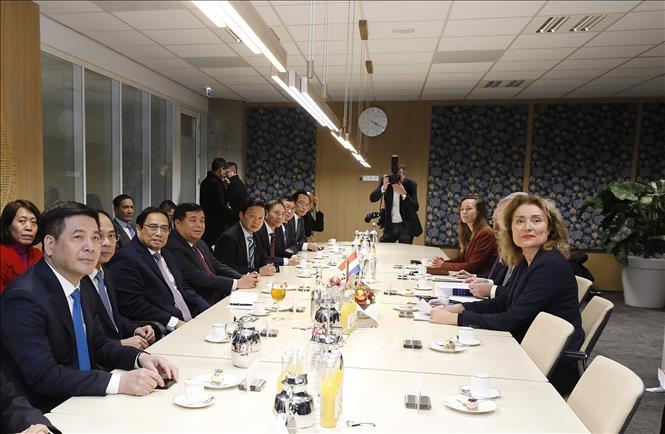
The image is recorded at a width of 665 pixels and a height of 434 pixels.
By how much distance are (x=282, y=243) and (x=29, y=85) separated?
322cm

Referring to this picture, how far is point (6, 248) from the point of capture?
11.8 feet

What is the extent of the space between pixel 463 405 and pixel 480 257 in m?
3.35

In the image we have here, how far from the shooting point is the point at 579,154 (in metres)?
8.61

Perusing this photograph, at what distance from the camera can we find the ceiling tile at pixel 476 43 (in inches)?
201

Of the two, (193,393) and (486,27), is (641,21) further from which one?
(193,393)

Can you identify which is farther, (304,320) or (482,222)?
(482,222)

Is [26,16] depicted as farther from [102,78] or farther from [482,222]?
[482,222]

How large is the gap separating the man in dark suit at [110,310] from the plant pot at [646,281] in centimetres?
681

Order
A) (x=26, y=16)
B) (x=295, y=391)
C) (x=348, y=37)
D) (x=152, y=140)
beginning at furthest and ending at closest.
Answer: (x=152, y=140) < (x=348, y=37) < (x=26, y=16) < (x=295, y=391)

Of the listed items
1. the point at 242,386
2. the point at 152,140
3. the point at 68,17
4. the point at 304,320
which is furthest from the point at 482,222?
the point at 152,140

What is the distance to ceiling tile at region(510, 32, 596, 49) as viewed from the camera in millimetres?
4984

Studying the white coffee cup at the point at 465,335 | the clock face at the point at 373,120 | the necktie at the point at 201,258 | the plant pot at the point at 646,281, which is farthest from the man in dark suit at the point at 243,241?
the plant pot at the point at 646,281

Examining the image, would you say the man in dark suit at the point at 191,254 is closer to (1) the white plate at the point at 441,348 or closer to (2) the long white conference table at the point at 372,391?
(2) the long white conference table at the point at 372,391

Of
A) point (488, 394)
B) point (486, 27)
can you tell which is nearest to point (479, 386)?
point (488, 394)
